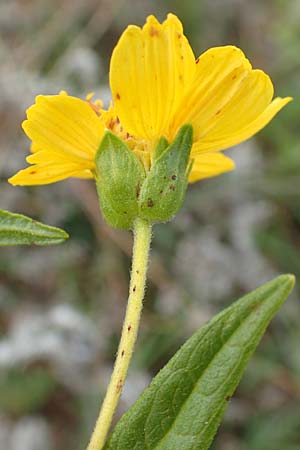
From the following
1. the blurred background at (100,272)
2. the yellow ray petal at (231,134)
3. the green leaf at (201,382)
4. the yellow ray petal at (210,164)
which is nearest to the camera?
the green leaf at (201,382)

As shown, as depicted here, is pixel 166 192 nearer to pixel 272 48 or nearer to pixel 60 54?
pixel 60 54

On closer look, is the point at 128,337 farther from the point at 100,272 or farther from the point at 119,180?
the point at 100,272

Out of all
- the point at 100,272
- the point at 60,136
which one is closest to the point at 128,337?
Answer: the point at 60,136

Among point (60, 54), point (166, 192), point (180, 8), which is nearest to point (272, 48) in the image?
point (180, 8)

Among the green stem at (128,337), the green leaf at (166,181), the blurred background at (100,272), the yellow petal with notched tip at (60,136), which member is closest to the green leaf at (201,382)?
the green stem at (128,337)

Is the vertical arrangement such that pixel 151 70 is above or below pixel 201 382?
above

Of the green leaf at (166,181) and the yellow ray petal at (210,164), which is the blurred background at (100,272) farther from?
the green leaf at (166,181)
